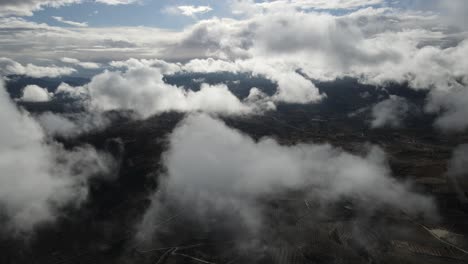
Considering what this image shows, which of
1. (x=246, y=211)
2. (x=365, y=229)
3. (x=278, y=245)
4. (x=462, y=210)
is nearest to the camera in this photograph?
(x=278, y=245)

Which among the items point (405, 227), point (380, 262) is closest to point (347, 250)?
point (380, 262)

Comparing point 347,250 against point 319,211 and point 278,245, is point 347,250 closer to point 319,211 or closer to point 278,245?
point 278,245

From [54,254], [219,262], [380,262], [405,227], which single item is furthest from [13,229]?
[405,227]

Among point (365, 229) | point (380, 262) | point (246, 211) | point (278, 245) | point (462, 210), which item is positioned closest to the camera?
point (380, 262)

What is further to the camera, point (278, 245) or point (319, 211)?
point (319, 211)

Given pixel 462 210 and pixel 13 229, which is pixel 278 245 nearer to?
pixel 462 210

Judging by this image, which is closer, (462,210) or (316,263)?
(316,263)

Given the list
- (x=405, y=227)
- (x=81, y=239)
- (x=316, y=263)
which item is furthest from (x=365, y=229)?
(x=81, y=239)

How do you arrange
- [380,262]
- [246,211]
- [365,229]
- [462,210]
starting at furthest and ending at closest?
[246,211] → [462,210] → [365,229] → [380,262]

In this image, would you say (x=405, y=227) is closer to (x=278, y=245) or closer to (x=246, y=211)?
(x=278, y=245)
